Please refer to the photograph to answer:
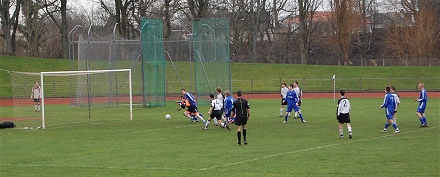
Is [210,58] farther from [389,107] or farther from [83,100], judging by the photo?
[389,107]

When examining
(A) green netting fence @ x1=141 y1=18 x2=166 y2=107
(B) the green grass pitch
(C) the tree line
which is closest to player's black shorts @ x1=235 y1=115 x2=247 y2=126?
(B) the green grass pitch

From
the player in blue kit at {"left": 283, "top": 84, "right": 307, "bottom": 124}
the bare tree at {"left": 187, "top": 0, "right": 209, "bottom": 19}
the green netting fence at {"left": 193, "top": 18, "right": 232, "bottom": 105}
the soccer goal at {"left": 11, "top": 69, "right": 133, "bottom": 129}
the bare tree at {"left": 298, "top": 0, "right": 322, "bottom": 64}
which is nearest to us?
the player in blue kit at {"left": 283, "top": 84, "right": 307, "bottom": 124}

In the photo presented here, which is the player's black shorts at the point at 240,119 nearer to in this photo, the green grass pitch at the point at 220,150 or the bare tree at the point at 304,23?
the green grass pitch at the point at 220,150

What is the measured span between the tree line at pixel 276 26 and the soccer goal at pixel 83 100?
2372 centimetres

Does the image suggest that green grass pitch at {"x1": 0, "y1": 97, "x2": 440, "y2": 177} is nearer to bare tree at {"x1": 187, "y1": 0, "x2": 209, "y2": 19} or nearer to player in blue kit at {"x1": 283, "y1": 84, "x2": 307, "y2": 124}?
player in blue kit at {"x1": 283, "y1": 84, "x2": 307, "y2": 124}

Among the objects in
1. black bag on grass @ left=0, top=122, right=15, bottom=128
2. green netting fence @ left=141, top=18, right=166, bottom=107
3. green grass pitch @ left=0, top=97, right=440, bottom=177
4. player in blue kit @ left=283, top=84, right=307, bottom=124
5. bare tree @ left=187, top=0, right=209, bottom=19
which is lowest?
green grass pitch @ left=0, top=97, right=440, bottom=177

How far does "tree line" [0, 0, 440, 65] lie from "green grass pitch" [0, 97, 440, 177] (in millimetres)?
41424

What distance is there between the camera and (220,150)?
18.9m

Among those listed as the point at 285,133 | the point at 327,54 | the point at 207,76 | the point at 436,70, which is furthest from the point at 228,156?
the point at 327,54

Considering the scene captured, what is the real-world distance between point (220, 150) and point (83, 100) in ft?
80.4

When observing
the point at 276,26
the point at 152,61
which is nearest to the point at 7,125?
the point at 152,61

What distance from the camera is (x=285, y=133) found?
2378cm

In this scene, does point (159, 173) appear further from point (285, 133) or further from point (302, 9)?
point (302, 9)

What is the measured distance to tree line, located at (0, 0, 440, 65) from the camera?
70.5m
